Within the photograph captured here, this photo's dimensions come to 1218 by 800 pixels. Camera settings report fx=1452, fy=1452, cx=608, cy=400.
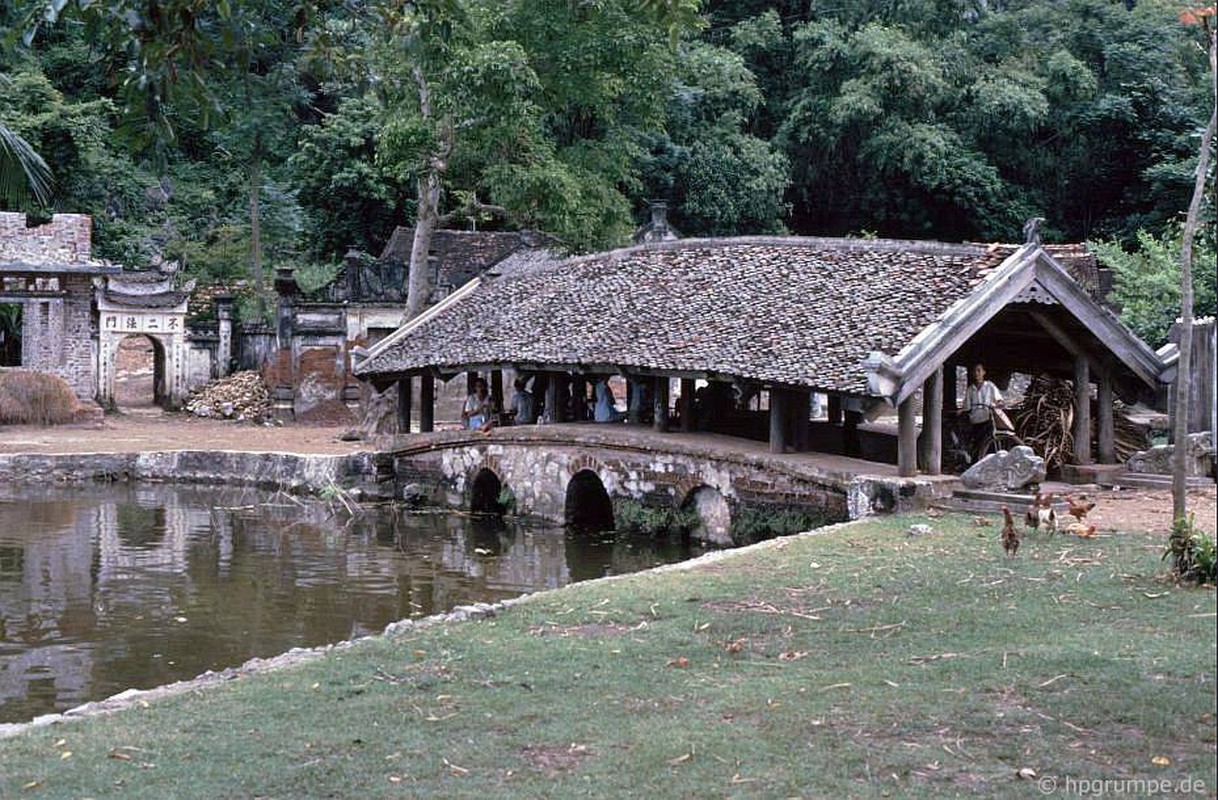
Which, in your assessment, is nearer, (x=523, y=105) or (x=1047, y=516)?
(x=1047, y=516)

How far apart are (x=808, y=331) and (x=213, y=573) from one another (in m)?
8.08

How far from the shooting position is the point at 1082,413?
18047mm

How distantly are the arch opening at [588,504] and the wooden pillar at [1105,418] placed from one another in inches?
273

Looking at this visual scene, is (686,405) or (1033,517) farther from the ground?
(686,405)

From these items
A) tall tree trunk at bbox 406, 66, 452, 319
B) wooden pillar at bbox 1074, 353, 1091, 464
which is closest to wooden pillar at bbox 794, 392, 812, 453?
wooden pillar at bbox 1074, 353, 1091, 464

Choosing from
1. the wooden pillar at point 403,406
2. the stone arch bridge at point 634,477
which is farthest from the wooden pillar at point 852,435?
the wooden pillar at point 403,406

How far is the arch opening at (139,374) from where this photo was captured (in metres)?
35.6

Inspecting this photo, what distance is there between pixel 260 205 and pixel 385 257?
26.2 ft

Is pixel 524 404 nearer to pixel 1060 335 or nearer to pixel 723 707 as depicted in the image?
pixel 1060 335

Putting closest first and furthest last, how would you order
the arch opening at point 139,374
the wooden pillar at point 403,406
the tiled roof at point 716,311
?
the tiled roof at point 716,311
the wooden pillar at point 403,406
the arch opening at point 139,374

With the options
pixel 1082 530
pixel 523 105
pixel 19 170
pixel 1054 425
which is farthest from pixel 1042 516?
pixel 19 170

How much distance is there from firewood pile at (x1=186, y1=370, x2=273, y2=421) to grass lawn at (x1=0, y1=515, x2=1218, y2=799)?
22.8m

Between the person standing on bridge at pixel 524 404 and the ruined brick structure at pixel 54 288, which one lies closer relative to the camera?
the person standing on bridge at pixel 524 404

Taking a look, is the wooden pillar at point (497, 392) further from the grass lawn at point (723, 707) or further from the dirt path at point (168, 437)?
the grass lawn at point (723, 707)
